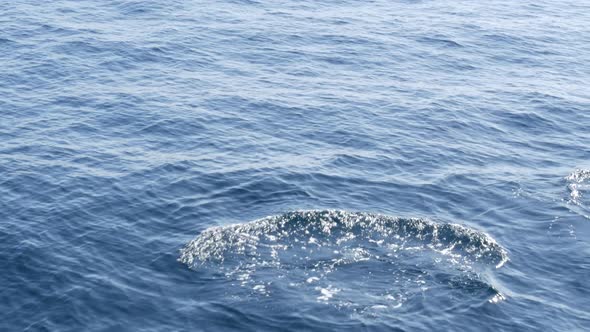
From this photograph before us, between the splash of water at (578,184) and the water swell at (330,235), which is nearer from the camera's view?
the water swell at (330,235)

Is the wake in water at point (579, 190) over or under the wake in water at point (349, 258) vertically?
over

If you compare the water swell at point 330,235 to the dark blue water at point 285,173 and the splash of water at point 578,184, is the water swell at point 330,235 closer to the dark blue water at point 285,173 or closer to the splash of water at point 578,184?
the dark blue water at point 285,173

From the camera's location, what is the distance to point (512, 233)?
2183 inches

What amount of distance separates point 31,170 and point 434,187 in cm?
3540

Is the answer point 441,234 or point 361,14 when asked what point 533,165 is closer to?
point 441,234

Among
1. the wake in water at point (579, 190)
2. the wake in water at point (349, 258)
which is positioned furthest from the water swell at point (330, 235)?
the wake in water at point (579, 190)

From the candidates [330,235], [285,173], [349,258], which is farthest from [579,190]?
[285,173]

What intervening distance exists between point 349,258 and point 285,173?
15.1m

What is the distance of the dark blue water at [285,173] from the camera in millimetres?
45812

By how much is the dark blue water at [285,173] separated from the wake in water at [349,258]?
0.16m

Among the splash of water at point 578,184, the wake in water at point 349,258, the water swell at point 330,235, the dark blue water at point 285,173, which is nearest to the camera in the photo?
the dark blue water at point 285,173

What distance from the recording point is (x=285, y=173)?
6353cm

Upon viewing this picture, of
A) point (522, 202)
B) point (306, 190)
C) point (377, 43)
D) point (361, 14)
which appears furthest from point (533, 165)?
point (361, 14)

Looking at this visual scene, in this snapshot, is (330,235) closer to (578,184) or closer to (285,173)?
(285,173)
